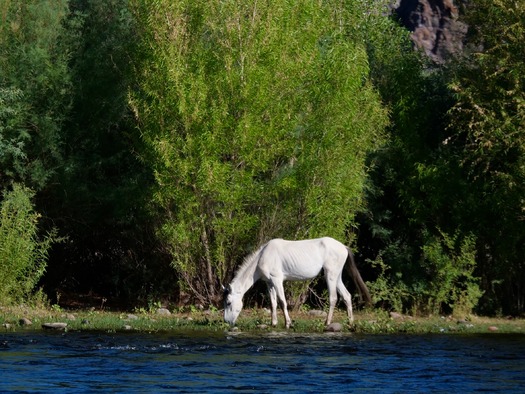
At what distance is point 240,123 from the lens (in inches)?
962

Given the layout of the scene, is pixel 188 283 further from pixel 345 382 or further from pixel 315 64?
pixel 345 382

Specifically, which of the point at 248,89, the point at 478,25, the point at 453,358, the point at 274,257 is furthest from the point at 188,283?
the point at 478,25

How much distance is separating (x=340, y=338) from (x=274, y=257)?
3163 mm

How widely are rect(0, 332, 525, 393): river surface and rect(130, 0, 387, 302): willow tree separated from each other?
4.67 metres

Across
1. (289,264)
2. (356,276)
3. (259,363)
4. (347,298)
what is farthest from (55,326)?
(356,276)

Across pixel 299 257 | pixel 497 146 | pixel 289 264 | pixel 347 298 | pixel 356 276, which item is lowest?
pixel 347 298

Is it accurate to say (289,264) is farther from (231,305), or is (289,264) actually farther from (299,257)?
(231,305)

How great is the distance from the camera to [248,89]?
24.6m

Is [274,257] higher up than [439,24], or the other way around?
[439,24]

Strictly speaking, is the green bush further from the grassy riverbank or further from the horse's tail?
the horse's tail

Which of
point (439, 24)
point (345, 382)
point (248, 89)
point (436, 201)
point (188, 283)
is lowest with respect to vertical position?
point (345, 382)

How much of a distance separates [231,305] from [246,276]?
92 centimetres

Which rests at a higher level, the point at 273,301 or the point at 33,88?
the point at 33,88

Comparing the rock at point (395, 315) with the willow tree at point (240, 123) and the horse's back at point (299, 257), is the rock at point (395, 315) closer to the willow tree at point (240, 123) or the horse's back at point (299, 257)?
the horse's back at point (299, 257)
